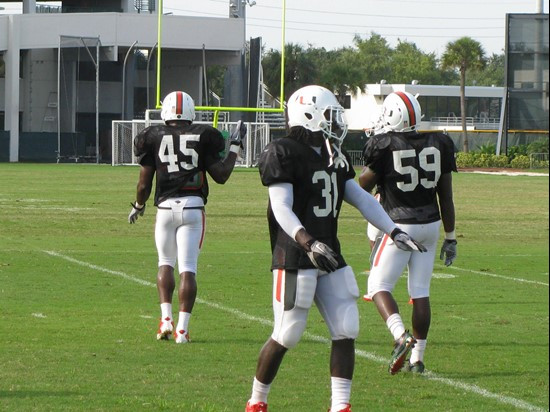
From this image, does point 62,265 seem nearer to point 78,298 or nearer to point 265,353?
point 78,298

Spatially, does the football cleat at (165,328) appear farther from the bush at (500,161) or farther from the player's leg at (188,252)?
the bush at (500,161)

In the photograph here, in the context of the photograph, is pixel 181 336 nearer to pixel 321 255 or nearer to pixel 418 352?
pixel 418 352

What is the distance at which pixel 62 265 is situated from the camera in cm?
1413

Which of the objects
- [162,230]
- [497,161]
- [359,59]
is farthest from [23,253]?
[359,59]

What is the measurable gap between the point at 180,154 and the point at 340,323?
321 cm

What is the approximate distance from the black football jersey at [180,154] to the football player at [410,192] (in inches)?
56.6

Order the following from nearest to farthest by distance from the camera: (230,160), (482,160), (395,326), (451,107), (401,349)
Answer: (401,349), (395,326), (230,160), (482,160), (451,107)

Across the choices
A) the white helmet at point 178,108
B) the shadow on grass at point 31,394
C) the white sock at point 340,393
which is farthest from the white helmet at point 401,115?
the shadow on grass at point 31,394

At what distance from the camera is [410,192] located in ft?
25.4

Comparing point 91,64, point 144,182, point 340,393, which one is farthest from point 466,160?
point 340,393

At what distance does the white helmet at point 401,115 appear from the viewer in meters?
7.75

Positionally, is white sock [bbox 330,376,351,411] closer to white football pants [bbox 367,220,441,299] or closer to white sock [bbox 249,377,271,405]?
white sock [bbox 249,377,271,405]

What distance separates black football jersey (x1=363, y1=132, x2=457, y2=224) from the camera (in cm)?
769

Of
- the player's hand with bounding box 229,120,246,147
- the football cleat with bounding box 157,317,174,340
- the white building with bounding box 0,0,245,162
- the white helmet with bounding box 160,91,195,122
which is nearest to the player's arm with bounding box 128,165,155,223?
the white helmet with bounding box 160,91,195,122
